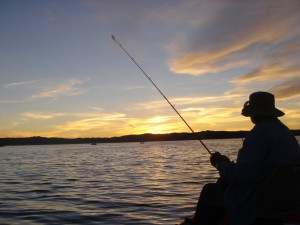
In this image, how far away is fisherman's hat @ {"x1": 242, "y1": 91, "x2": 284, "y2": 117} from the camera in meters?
4.26

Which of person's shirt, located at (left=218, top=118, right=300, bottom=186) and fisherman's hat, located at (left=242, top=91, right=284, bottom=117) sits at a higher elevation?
fisherman's hat, located at (left=242, top=91, right=284, bottom=117)

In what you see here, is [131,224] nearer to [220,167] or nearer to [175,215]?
[175,215]

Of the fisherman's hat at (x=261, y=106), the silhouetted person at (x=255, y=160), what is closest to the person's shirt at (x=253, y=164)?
the silhouetted person at (x=255, y=160)

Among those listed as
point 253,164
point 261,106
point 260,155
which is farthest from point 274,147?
point 261,106

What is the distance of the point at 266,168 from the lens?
396 centimetres

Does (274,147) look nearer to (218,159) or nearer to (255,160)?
(255,160)

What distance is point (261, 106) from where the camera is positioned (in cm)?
432

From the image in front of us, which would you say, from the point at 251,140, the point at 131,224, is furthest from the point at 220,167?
the point at 131,224

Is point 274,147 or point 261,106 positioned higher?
point 261,106

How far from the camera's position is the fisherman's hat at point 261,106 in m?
4.26

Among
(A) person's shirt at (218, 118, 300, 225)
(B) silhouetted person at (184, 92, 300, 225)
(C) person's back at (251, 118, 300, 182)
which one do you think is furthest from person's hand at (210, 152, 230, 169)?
(C) person's back at (251, 118, 300, 182)

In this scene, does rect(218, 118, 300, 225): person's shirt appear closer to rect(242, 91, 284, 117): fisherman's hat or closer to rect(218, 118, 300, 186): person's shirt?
rect(218, 118, 300, 186): person's shirt

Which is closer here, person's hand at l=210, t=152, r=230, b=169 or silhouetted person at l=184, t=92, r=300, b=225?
silhouetted person at l=184, t=92, r=300, b=225

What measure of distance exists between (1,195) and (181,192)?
7.50 m
